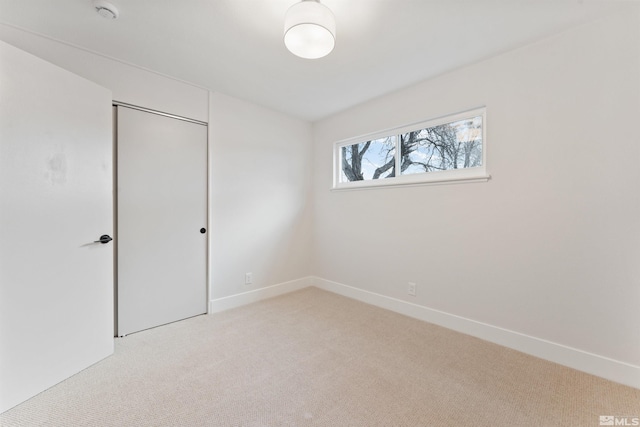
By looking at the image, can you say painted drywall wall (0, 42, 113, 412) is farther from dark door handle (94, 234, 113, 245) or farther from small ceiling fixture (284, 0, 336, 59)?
small ceiling fixture (284, 0, 336, 59)

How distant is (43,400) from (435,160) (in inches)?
140

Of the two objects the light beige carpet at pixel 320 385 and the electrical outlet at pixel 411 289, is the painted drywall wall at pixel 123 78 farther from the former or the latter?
the electrical outlet at pixel 411 289

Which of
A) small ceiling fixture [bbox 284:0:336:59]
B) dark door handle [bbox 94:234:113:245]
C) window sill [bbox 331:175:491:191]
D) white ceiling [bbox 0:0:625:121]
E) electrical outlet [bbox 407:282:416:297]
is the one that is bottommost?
electrical outlet [bbox 407:282:416:297]

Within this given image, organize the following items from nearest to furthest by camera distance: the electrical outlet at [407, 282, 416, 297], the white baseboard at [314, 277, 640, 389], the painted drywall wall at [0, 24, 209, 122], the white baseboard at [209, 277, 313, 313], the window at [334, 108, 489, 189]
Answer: the white baseboard at [314, 277, 640, 389] → the painted drywall wall at [0, 24, 209, 122] → the window at [334, 108, 489, 189] → the electrical outlet at [407, 282, 416, 297] → the white baseboard at [209, 277, 313, 313]

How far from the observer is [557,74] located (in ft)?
6.42

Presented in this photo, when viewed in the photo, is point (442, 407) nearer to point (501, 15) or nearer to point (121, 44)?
point (501, 15)

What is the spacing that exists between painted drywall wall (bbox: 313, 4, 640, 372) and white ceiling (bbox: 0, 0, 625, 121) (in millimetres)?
234

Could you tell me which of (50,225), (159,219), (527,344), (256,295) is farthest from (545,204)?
(50,225)

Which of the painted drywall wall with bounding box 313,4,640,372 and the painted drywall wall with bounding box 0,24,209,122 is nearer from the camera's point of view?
the painted drywall wall with bounding box 313,4,640,372

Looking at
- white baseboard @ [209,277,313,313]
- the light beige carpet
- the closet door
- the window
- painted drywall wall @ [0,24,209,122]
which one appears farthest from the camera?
white baseboard @ [209,277,313,313]

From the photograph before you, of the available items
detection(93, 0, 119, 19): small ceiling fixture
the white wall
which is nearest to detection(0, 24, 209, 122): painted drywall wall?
the white wall

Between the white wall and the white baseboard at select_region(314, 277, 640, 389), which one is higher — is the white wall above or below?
above

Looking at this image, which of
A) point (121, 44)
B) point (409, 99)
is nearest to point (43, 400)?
point (121, 44)

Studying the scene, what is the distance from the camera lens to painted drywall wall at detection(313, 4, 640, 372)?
1.74m
